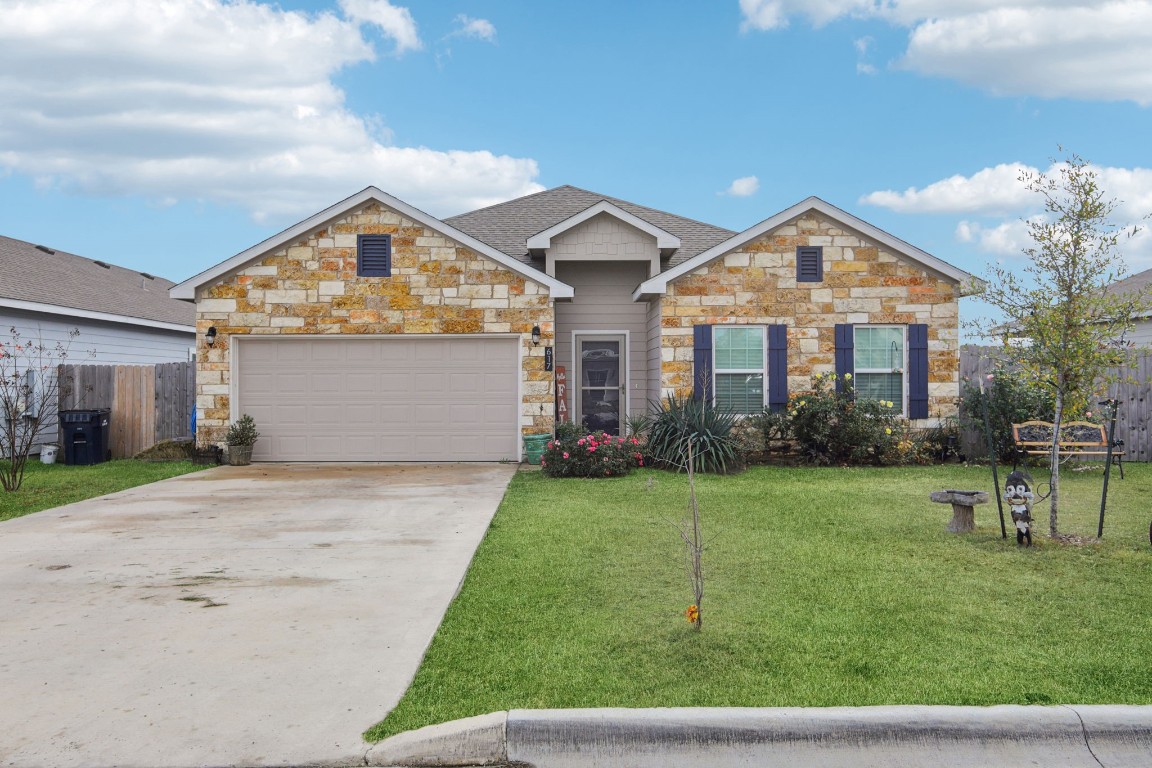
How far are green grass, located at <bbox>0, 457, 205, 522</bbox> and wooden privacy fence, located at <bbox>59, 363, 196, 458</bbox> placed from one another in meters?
0.82

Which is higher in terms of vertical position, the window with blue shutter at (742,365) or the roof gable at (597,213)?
the roof gable at (597,213)

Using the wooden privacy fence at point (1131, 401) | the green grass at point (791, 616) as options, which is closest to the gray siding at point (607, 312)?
the wooden privacy fence at point (1131, 401)

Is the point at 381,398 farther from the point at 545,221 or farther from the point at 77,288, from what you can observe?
the point at 77,288

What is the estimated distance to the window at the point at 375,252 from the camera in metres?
15.9

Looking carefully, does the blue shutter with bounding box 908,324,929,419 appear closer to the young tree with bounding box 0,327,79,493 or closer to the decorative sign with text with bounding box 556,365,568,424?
the decorative sign with text with bounding box 556,365,568,424

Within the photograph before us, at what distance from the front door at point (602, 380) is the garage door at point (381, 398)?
190cm

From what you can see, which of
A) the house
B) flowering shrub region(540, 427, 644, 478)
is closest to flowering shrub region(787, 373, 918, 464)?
the house

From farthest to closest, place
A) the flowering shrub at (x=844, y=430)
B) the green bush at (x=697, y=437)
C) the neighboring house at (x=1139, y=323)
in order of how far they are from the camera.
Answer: the neighboring house at (x=1139, y=323)
the flowering shrub at (x=844, y=430)
the green bush at (x=697, y=437)

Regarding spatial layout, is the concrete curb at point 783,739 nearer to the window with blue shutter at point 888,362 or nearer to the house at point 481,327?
the house at point 481,327

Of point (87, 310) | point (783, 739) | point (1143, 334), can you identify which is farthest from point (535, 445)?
point (1143, 334)

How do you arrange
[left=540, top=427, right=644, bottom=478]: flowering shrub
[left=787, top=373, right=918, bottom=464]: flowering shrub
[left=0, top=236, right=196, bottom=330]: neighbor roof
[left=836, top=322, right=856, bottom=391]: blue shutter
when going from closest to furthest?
[left=540, top=427, right=644, bottom=478]: flowering shrub < [left=787, top=373, right=918, bottom=464]: flowering shrub < [left=836, top=322, right=856, bottom=391]: blue shutter < [left=0, top=236, right=196, bottom=330]: neighbor roof

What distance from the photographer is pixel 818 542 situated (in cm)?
842

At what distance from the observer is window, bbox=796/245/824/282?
51.9 feet

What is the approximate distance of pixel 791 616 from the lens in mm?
5828
